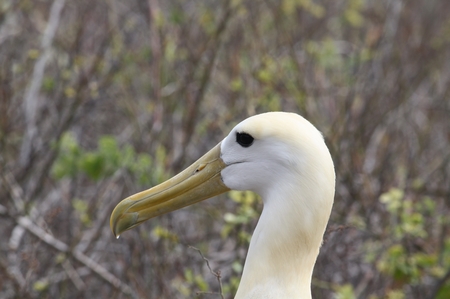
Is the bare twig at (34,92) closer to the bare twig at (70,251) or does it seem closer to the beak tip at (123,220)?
the bare twig at (70,251)

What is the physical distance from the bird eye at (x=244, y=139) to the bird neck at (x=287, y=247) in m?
0.26

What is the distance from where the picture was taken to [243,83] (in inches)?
238

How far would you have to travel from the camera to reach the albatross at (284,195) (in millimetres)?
2564

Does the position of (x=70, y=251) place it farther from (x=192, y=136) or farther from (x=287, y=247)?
(x=287, y=247)

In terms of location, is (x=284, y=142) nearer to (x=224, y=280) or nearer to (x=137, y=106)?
(x=224, y=280)

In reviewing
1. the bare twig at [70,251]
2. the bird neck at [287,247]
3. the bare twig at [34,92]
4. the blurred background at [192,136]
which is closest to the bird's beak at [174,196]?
the bird neck at [287,247]

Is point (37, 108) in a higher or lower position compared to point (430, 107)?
higher

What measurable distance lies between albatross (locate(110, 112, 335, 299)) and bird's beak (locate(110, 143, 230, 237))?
5.4 inches

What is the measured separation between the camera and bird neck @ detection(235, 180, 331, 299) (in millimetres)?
2568

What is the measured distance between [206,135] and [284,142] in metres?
3.61

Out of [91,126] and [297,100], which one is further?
[91,126]

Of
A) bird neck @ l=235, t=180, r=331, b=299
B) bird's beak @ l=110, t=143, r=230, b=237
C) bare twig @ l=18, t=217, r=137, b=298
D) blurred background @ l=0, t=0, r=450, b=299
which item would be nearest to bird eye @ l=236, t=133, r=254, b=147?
bird's beak @ l=110, t=143, r=230, b=237

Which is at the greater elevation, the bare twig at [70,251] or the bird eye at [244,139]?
the bird eye at [244,139]

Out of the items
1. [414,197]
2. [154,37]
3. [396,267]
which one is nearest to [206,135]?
[154,37]
